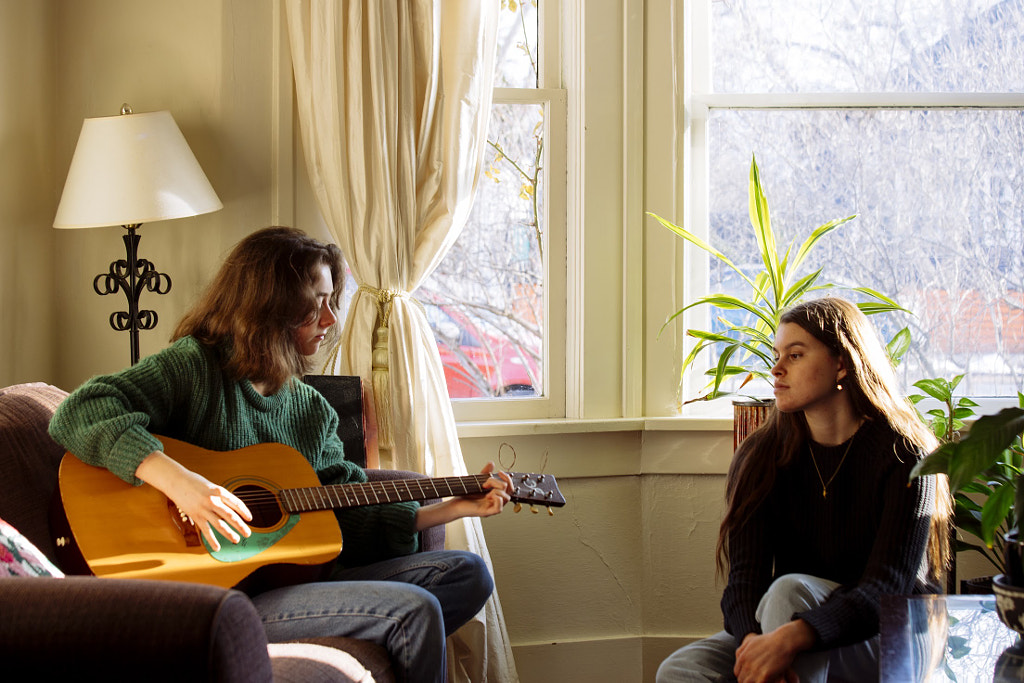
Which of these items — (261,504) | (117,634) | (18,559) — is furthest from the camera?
(261,504)

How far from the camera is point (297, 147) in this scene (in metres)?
2.47

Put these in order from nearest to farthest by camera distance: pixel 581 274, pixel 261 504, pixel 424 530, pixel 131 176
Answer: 1. pixel 261 504
2. pixel 424 530
3. pixel 131 176
4. pixel 581 274

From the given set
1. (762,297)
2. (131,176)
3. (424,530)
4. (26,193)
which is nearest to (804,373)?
(762,297)

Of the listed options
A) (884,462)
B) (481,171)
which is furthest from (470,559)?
(481,171)

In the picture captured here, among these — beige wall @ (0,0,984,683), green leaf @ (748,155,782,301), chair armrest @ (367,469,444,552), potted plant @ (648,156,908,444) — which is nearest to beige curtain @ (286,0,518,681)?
beige wall @ (0,0,984,683)

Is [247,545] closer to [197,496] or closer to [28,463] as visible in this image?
[197,496]

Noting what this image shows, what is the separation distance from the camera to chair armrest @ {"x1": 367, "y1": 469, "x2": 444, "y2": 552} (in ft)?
6.28

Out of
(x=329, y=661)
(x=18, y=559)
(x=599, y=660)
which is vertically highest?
(x=18, y=559)

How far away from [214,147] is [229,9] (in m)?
0.36

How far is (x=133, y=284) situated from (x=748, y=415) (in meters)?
1.52

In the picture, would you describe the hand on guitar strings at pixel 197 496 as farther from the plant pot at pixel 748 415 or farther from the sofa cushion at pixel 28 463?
the plant pot at pixel 748 415

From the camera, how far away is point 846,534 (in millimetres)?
1778

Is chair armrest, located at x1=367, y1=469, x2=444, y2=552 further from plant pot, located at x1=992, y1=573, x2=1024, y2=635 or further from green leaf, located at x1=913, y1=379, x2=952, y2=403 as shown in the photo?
green leaf, located at x1=913, y1=379, x2=952, y2=403

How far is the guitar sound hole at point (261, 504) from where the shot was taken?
1.67 meters
